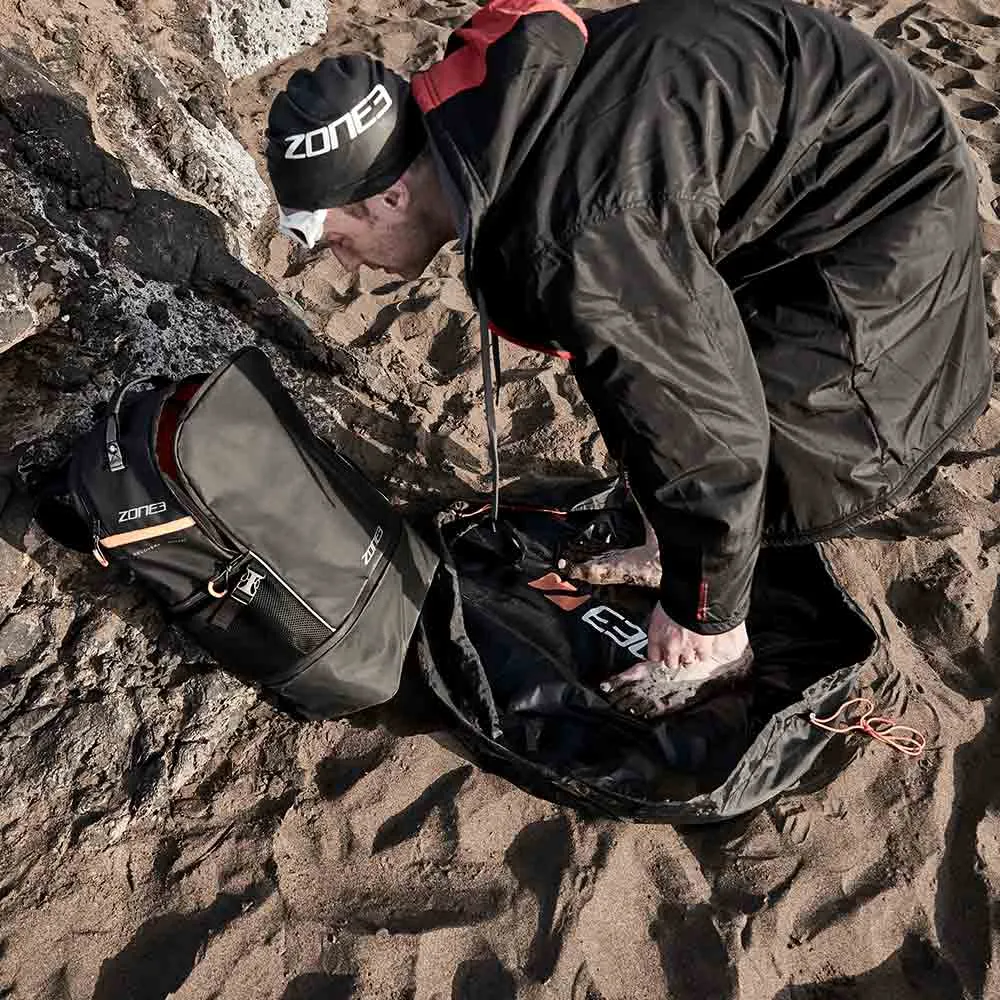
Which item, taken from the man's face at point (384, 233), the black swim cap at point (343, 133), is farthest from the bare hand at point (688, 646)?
the black swim cap at point (343, 133)

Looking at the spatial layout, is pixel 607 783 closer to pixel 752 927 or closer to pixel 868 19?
pixel 752 927

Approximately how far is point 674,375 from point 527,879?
122 cm

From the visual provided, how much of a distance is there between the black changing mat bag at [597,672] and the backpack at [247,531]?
0.79 ft

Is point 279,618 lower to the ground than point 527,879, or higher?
higher

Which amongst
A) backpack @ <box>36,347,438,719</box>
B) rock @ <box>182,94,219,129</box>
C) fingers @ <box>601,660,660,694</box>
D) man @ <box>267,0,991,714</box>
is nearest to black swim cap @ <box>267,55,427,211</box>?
man @ <box>267,0,991,714</box>

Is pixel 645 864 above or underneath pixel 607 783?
underneath

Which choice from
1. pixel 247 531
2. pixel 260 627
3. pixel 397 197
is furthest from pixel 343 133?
pixel 260 627

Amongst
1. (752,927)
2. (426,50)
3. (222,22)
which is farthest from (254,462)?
(426,50)

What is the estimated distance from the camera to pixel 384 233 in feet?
5.72

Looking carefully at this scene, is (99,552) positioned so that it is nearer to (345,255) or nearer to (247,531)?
(247,531)

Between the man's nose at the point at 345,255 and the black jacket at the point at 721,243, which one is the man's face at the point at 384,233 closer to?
the man's nose at the point at 345,255

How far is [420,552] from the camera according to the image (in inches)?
95.7

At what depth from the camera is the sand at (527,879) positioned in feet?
6.09

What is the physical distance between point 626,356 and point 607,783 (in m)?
1.09
